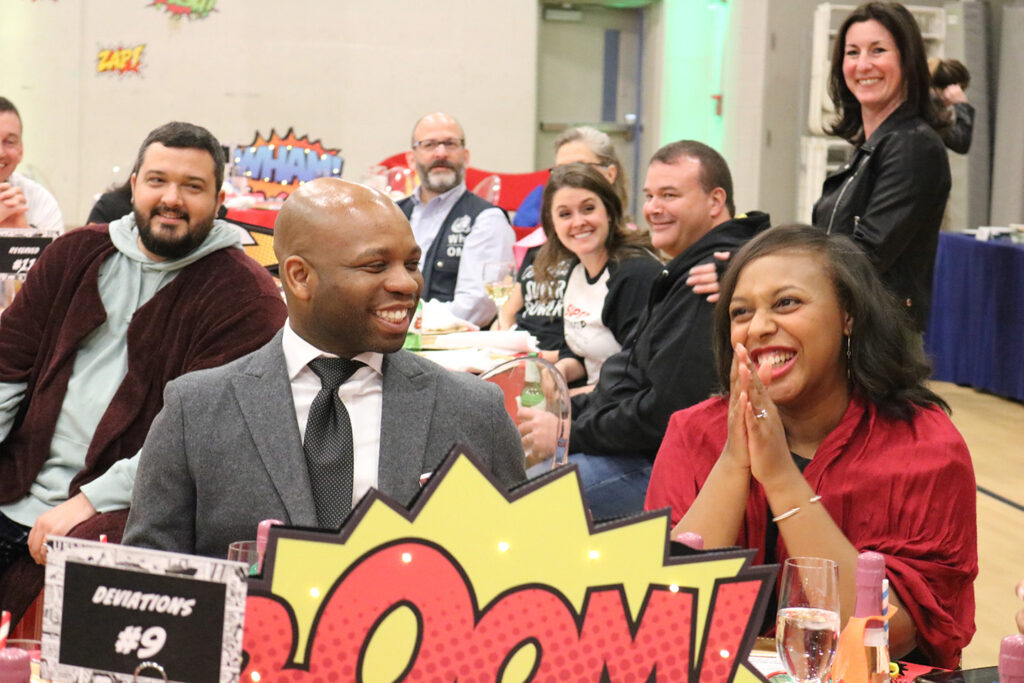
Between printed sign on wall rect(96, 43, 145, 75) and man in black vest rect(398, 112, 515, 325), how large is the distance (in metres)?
5.24

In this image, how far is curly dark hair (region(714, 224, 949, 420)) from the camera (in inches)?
84.0

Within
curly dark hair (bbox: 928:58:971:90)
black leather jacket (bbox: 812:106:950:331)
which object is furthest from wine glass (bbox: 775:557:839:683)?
curly dark hair (bbox: 928:58:971:90)

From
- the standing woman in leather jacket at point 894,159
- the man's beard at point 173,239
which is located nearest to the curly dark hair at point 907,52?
the standing woman in leather jacket at point 894,159

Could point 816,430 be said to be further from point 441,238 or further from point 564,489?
point 441,238

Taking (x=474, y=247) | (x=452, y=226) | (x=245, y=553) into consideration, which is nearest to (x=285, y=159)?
(x=452, y=226)

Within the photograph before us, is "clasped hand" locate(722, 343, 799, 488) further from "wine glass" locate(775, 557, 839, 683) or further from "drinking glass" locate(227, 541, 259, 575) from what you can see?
"drinking glass" locate(227, 541, 259, 575)

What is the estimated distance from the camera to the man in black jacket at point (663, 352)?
322 centimetres

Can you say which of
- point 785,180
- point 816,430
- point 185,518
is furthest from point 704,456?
point 785,180

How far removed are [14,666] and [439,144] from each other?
16.6 feet

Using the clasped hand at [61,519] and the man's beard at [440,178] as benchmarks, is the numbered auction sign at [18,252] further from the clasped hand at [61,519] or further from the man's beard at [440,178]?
the man's beard at [440,178]

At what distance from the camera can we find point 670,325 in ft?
10.7

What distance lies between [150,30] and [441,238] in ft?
19.2

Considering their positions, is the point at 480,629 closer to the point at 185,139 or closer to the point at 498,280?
the point at 185,139

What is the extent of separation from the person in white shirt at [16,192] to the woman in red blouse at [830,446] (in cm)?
349
